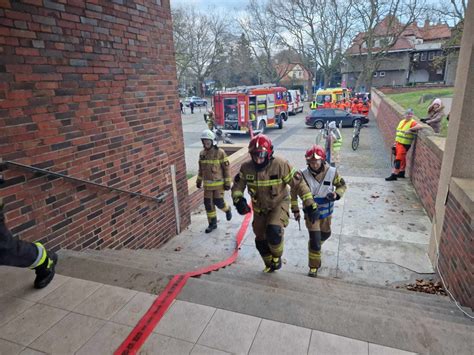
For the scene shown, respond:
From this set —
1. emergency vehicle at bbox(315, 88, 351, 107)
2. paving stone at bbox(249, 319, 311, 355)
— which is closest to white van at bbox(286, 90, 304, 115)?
emergency vehicle at bbox(315, 88, 351, 107)

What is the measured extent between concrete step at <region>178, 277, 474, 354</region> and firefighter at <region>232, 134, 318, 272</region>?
110cm

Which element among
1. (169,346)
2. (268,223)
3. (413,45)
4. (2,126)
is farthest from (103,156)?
(413,45)

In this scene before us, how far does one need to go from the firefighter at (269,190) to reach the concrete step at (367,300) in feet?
2.05

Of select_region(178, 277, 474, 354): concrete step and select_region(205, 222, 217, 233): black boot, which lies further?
select_region(205, 222, 217, 233): black boot

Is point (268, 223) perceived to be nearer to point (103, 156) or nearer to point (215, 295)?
point (215, 295)

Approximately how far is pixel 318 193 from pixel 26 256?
3174 mm

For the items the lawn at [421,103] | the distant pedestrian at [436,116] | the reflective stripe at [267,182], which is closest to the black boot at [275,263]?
the reflective stripe at [267,182]

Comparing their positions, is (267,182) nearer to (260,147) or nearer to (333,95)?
(260,147)

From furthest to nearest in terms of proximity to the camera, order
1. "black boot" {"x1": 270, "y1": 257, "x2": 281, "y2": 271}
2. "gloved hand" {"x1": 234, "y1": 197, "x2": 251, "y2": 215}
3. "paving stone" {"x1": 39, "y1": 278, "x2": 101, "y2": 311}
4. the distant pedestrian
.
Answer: the distant pedestrian
"black boot" {"x1": 270, "y1": 257, "x2": 281, "y2": 271}
"gloved hand" {"x1": 234, "y1": 197, "x2": 251, "y2": 215}
"paving stone" {"x1": 39, "y1": 278, "x2": 101, "y2": 311}

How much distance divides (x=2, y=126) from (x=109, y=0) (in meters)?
2.02

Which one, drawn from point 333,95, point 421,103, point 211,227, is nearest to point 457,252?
point 211,227

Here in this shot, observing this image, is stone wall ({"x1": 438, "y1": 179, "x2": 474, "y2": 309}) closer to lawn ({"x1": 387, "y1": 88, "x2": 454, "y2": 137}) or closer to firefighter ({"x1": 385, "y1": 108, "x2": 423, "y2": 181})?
firefighter ({"x1": 385, "y1": 108, "x2": 423, "y2": 181})

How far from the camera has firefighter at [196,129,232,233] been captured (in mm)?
5301

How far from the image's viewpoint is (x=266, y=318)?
234cm
